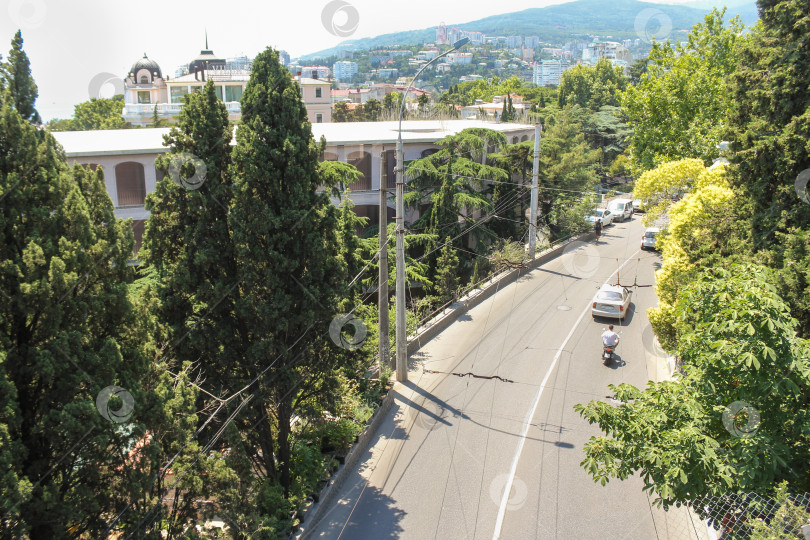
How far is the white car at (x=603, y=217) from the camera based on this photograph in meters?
35.6

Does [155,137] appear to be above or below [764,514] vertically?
above

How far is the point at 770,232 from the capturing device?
11.5 metres

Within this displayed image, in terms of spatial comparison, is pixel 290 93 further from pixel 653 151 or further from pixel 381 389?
pixel 653 151

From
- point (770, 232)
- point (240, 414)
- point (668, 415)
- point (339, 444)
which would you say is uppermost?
point (770, 232)

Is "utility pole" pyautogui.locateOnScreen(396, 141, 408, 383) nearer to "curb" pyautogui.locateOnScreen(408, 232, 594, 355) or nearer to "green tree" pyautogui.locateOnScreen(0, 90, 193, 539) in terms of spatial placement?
"curb" pyautogui.locateOnScreen(408, 232, 594, 355)

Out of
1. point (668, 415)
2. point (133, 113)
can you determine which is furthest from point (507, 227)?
point (133, 113)

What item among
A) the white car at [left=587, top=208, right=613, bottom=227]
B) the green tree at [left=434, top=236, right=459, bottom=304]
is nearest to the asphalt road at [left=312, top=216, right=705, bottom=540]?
the green tree at [left=434, top=236, right=459, bottom=304]

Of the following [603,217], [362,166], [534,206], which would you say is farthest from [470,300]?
[603,217]

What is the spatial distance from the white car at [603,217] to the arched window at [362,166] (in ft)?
47.5

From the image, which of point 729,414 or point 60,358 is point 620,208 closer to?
point 729,414

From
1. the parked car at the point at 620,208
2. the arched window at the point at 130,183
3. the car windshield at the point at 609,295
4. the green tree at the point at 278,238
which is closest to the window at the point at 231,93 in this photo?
the arched window at the point at 130,183

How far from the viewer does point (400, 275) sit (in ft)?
51.6

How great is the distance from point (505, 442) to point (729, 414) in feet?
22.0

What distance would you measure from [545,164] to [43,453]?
32873 millimetres
